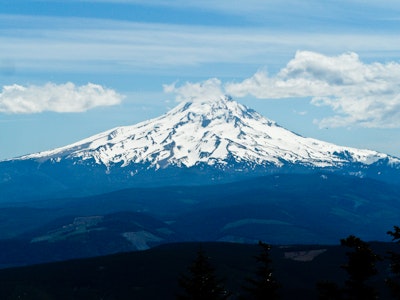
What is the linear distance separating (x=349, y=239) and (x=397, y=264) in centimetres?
212

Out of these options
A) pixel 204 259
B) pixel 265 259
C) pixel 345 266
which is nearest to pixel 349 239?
pixel 345 266

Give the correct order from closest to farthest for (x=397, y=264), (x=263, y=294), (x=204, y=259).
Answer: (x=397, y=264)
(x=263, y=294)
(x=204, y=259)

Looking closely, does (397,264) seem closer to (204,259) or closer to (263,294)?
(263,294)

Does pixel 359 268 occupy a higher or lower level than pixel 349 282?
higher

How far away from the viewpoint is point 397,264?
30828 millimetres

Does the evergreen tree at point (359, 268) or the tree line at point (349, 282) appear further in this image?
the evergreen tree at point (359, 268)

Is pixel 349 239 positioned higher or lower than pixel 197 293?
higher

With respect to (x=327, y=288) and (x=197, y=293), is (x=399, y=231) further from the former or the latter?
(x=197, y=293)

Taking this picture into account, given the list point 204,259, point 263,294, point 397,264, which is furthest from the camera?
point 204,259

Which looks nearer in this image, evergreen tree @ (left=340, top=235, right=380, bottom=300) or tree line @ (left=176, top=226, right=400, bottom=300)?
tree line @ (left=176, top=226, right=400, bottom=300)

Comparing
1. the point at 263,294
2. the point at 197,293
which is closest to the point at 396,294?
the point at 263,294

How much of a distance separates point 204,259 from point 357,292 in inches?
288

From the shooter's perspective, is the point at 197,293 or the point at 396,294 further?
the point at 197,293

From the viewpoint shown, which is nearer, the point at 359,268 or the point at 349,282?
the point at 349,282
